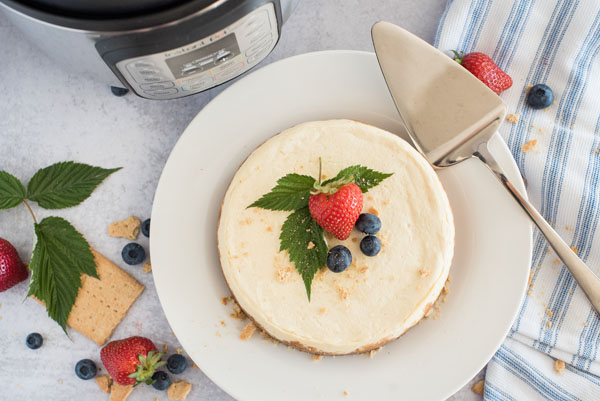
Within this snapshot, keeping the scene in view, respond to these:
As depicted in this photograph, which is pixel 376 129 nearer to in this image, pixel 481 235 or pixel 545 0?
pixel 481 235

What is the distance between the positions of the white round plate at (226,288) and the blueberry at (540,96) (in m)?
0.25

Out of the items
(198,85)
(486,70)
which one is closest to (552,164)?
(486,70)

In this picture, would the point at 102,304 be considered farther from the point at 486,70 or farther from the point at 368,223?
the point at 486,70

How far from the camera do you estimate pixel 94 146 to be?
1.73 meters

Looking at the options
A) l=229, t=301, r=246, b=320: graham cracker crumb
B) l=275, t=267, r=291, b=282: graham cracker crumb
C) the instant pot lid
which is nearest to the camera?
the instant pot lid

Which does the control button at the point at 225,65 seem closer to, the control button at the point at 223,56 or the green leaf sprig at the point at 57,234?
the control button at the point at 223,56

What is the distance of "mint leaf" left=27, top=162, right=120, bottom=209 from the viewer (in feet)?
5.62

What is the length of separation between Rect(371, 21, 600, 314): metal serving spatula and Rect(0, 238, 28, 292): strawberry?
1266mm

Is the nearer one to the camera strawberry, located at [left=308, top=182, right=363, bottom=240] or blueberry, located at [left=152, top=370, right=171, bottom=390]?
strawberry, located at [left=308, top=182, right=363, bottom=240]

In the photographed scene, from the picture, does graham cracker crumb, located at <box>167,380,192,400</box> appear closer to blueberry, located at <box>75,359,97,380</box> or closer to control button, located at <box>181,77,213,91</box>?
→ blueberry, located at <box>75,359,97,380</box>

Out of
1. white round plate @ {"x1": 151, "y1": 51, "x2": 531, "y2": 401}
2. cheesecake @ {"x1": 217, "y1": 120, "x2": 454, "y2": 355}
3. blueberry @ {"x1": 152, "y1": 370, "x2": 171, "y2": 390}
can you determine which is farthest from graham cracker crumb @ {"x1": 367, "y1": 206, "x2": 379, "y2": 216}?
blueberry @ {"x1": 152, "y1": 370, "x2": 171, "y2": 390}

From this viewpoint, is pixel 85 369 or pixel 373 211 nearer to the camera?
pixel 373 211

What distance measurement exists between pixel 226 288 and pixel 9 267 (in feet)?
2.26

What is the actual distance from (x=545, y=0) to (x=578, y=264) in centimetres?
81
